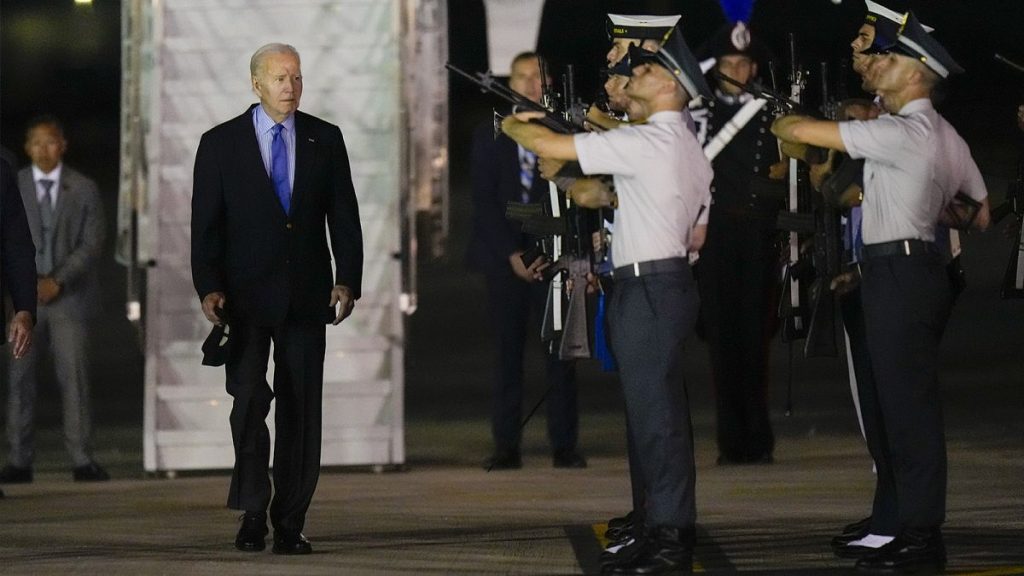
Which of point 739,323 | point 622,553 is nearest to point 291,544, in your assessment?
point 622,553

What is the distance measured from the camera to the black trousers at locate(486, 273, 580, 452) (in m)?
11.6

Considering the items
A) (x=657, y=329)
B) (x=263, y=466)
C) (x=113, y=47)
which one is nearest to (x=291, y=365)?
(x=263, y=466)

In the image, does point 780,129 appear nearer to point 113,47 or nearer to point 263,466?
point 263,466

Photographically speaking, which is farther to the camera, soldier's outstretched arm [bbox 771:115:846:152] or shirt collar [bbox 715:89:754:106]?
shirt collar [bbox 715:89:754:106]

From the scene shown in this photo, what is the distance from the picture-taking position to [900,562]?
7.98 m

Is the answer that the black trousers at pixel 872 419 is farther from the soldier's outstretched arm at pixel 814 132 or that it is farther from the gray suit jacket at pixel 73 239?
the gray suit jacket at pixel 73 239

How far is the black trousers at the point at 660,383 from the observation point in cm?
798

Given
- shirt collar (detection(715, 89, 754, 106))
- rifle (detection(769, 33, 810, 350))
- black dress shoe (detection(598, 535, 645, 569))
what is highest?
shirt collar (detection(715, 89, 754, 106))

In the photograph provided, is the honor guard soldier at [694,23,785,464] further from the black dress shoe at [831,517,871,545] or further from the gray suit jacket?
the gray suit jacket

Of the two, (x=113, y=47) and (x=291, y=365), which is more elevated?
(x=113, y=47)

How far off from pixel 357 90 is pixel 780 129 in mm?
4020

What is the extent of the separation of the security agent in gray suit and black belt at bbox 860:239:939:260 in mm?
4909

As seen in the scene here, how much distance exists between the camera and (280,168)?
893 centimetres

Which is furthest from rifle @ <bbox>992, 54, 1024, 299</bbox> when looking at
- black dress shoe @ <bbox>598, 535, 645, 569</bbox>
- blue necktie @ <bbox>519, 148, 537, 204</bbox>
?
blue necktie @ <bbox>519, 148, 537, 204</bbox>
